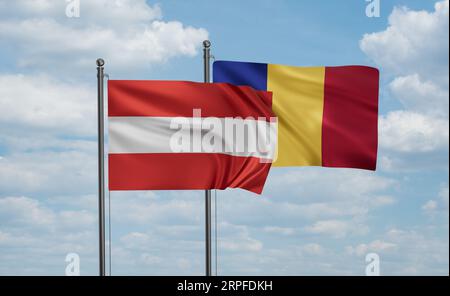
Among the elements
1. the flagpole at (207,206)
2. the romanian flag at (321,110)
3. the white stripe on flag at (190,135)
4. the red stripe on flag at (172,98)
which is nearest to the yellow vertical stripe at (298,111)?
the romanian flag at (321,110)

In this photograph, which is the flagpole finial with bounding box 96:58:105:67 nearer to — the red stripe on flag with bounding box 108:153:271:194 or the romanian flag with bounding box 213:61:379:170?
the red stripe on flag with bounding box 108:153:271:194

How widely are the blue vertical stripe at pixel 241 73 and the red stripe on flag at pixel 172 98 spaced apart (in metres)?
0.31

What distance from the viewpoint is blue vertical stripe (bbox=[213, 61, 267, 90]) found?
48.1 ft

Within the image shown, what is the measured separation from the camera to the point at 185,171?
1404cm

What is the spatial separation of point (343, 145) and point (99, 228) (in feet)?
17.5

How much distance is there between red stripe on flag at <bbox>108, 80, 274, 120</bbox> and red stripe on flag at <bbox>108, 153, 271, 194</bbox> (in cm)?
82

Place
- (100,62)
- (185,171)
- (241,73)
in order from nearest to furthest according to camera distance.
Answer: (100,62) < (185,171) < (241,73)

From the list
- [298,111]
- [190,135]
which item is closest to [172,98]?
[190,135]

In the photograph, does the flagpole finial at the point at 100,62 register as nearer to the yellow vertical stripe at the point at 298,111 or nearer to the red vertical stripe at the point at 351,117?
the yellow vertical stripe at the point at 298,111

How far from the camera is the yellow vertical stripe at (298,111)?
49.6 feet

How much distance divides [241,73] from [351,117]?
2566mm

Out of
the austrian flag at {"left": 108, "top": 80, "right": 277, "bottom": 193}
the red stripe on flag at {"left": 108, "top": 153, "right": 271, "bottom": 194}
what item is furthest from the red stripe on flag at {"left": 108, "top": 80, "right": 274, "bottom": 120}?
the red stripe on flag at {"left": 108, "top": 153, "right": 271, "bottom": 194}

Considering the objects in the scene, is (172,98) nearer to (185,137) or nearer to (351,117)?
(185,137)
